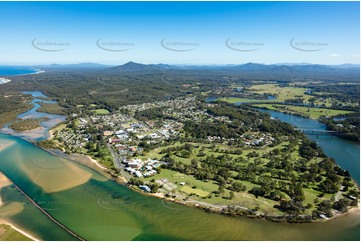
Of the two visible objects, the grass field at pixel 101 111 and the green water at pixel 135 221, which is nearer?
the green water at pixel 135 221

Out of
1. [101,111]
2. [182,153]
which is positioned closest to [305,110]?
[182,153]

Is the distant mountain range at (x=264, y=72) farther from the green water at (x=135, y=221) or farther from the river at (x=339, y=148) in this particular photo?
the green water at (x=135, y=221)

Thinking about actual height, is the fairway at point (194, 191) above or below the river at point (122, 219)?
above

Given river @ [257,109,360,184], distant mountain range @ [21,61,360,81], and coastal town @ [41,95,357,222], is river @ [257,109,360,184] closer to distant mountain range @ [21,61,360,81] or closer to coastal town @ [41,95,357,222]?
coastal town @ [41,95,357,222]

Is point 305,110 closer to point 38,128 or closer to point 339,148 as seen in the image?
point 339,148

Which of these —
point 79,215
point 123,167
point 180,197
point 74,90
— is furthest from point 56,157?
point 74,90

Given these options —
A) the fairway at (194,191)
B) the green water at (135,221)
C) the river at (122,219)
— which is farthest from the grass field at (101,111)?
the fairway at (194,191)

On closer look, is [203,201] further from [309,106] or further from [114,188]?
[309,106]
